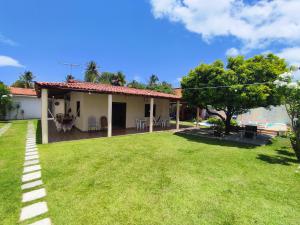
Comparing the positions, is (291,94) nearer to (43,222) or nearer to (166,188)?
(166,188)

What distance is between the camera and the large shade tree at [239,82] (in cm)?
917

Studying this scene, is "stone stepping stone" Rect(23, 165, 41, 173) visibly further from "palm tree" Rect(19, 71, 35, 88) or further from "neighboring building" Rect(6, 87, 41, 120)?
"palm tree" Rect(19, 71, 35, 88)

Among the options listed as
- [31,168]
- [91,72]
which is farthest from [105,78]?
[31,168]

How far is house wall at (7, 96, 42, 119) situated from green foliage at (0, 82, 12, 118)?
0.84 meters

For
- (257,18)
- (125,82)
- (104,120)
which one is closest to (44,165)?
(104,120)

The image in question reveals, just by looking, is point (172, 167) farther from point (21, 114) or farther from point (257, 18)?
point (21, 114)

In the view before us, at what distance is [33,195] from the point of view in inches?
141

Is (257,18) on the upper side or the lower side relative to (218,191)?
upper

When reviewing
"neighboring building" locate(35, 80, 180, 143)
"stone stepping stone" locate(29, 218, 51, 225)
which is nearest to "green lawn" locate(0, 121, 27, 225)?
"stone stepping stone" locate(29, 218, 51, 225)

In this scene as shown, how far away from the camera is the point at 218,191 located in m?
4.05

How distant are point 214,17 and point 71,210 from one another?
11.7 m

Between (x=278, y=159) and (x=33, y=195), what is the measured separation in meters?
8.76

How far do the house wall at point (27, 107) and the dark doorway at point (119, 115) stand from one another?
13.4m

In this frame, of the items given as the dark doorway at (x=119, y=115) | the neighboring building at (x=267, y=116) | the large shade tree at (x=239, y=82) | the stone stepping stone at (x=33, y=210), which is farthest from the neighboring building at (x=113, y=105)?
the neighboring building at (x=267, y=116)
